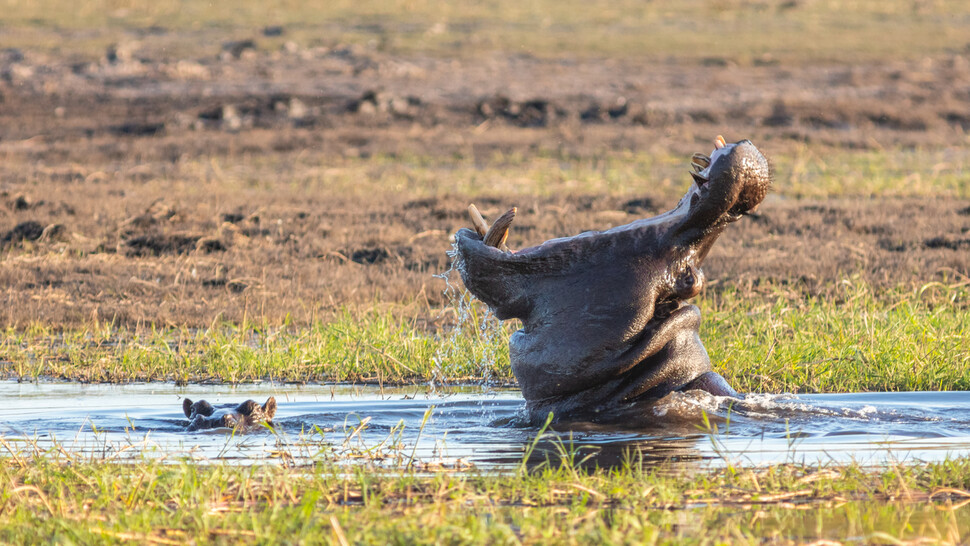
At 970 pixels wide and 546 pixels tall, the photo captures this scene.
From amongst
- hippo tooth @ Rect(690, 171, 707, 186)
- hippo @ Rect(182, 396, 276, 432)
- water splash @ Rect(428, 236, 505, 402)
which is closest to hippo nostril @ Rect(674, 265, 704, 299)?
hippo tooth @ Rect(690, 171, 707, 186)

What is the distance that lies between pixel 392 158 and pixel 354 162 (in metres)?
0.70

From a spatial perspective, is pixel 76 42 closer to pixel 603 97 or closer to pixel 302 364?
pixel 603 97

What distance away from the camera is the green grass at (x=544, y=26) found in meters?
A: 31.8

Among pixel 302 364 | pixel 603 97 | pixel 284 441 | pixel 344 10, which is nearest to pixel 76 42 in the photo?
pixel 344 10

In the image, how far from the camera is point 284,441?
5.00 meters

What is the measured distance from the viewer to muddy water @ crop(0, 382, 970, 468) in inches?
181

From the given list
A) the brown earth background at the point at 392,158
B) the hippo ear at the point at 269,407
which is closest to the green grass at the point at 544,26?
the brown earth background at the point at 392,158

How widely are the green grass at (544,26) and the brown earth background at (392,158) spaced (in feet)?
0.83

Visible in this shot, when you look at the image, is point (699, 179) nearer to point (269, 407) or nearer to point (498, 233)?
point (498, 233)

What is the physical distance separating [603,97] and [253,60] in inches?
314

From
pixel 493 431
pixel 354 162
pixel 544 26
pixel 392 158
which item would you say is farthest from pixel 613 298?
pixel 544 26

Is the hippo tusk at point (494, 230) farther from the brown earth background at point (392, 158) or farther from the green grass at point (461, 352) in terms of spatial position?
the brown earth background at point (392, 158)

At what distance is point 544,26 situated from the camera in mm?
35875

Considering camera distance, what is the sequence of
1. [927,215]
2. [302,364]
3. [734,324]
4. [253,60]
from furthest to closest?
[253,60]
[927,215]
[734,324]
[302,364]
